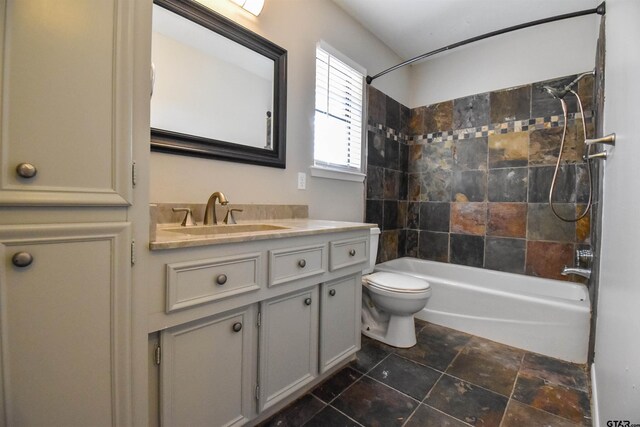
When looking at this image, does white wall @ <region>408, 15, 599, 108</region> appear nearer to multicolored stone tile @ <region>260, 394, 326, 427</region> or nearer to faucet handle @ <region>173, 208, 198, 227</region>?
faucet handle @ <region>173, 208, 198, 227</region>

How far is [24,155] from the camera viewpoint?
2.07 feet

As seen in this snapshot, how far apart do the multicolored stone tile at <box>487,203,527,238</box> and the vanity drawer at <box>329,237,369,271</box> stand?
162 cm

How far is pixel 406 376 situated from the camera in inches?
62.6

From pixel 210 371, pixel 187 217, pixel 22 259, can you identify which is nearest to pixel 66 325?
pixel 22 259

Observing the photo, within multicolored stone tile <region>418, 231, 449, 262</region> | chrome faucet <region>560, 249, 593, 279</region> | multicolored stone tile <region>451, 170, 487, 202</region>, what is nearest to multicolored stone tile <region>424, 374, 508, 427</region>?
chrome faucet <region>560, 249, 593, 279</region>

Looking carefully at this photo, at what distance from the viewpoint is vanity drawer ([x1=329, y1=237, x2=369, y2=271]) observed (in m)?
1.45

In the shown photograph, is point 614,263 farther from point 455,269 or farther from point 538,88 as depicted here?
point 538,88

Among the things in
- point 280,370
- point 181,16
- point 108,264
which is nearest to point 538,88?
point 181,16

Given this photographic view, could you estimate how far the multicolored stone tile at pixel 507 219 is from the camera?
246 cm

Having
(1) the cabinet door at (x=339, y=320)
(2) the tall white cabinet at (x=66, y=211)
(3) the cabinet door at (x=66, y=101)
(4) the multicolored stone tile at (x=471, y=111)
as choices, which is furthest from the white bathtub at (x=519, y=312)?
(3) the cabinet door at (x=66, y=101)

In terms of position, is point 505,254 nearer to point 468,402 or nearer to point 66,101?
point 468,402

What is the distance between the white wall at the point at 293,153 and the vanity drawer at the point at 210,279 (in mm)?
586

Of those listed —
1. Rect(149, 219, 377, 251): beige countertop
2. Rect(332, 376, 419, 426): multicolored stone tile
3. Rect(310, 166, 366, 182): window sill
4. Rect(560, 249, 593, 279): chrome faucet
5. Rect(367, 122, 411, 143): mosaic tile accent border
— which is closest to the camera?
Rect(149, 219, 377, 251): beige countertop

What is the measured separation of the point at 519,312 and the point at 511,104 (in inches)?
71.1
